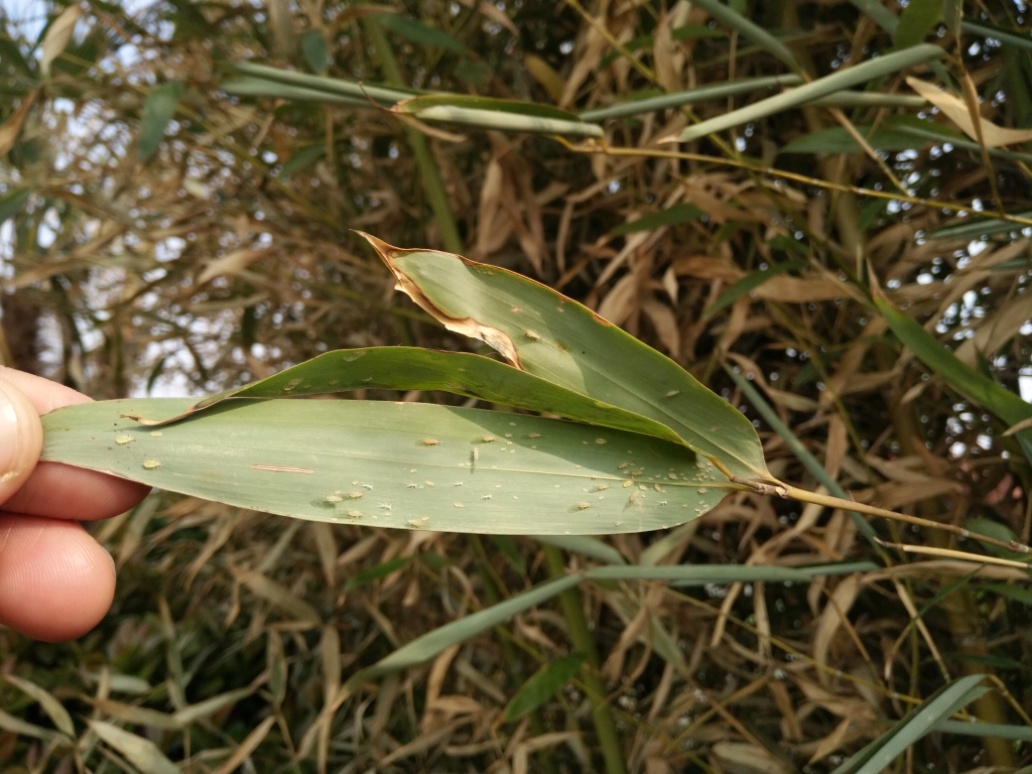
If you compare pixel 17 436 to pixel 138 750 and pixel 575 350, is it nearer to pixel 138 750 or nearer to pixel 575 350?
pixel 575 350

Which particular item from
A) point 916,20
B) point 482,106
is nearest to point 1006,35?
point 916,20

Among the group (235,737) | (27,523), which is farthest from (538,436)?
(235,737)

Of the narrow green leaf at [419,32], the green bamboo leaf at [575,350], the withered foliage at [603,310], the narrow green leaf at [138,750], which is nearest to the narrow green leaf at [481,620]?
the withered foliage at [603,310]

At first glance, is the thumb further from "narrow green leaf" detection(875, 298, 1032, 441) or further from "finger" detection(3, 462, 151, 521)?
"narrow green leaf" detection(875, 298, 1032, 441)

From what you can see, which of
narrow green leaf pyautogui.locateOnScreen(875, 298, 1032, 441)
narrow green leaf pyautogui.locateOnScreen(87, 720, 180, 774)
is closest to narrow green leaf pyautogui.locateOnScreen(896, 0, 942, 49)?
narrow green leaf pyautogui.locateOnScreen(875, 298, 1032, 441)

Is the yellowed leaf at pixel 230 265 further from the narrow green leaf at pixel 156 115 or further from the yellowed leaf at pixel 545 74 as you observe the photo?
the yellowed leaf at pixel 545 74

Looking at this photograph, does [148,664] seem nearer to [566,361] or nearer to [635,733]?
[635,733]
